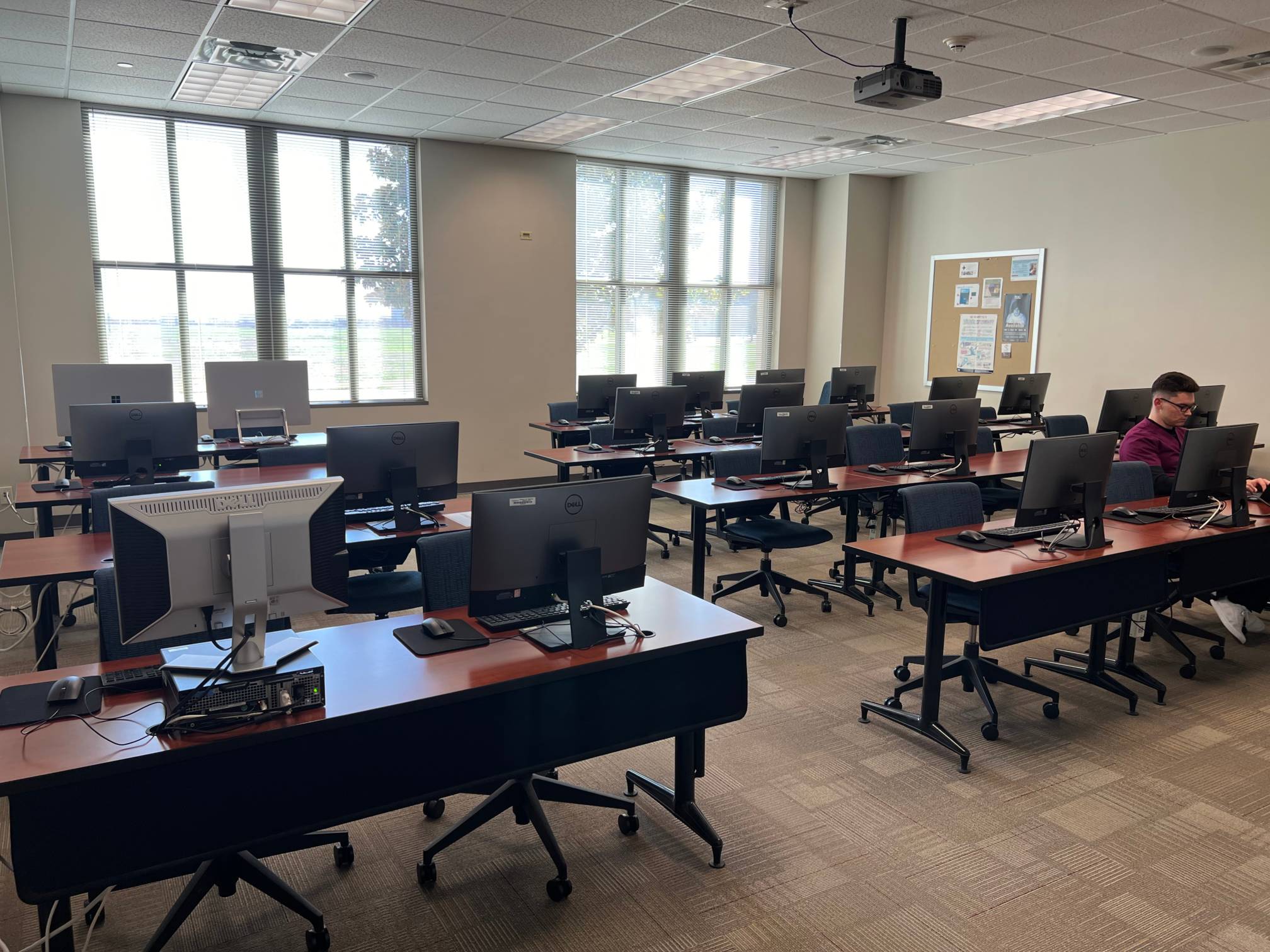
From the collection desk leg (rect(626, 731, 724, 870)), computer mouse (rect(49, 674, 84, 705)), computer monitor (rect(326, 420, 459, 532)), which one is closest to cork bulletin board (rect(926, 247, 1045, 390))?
computer monitor (rect(326, 420, 459, 532))

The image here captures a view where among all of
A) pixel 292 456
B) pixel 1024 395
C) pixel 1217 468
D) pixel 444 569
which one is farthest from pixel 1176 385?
pixel 292 456

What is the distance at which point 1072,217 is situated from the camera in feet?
25.7

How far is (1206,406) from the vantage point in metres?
6.54

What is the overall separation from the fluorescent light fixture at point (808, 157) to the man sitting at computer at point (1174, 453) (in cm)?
416

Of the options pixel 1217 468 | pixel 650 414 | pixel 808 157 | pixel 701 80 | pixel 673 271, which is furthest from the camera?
pixel 673 271

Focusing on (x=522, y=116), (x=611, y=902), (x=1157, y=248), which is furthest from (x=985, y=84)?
(x=611, y=902)

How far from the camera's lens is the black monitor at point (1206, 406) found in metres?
6.49

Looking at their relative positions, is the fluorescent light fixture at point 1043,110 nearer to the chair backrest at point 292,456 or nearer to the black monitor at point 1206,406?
the black monitor at point 1206,406

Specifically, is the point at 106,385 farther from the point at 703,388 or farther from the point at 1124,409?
the point at 1124,409

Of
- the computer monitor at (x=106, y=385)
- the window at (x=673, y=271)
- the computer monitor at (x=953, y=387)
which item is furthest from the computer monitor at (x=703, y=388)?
the computer monitor at (x=106, y=385)

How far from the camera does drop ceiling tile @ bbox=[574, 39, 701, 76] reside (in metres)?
4.98

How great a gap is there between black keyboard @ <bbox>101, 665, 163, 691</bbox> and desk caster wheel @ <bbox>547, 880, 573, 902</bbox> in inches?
45.1

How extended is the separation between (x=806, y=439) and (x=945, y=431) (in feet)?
2.77

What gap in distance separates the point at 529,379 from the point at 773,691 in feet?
17.0
